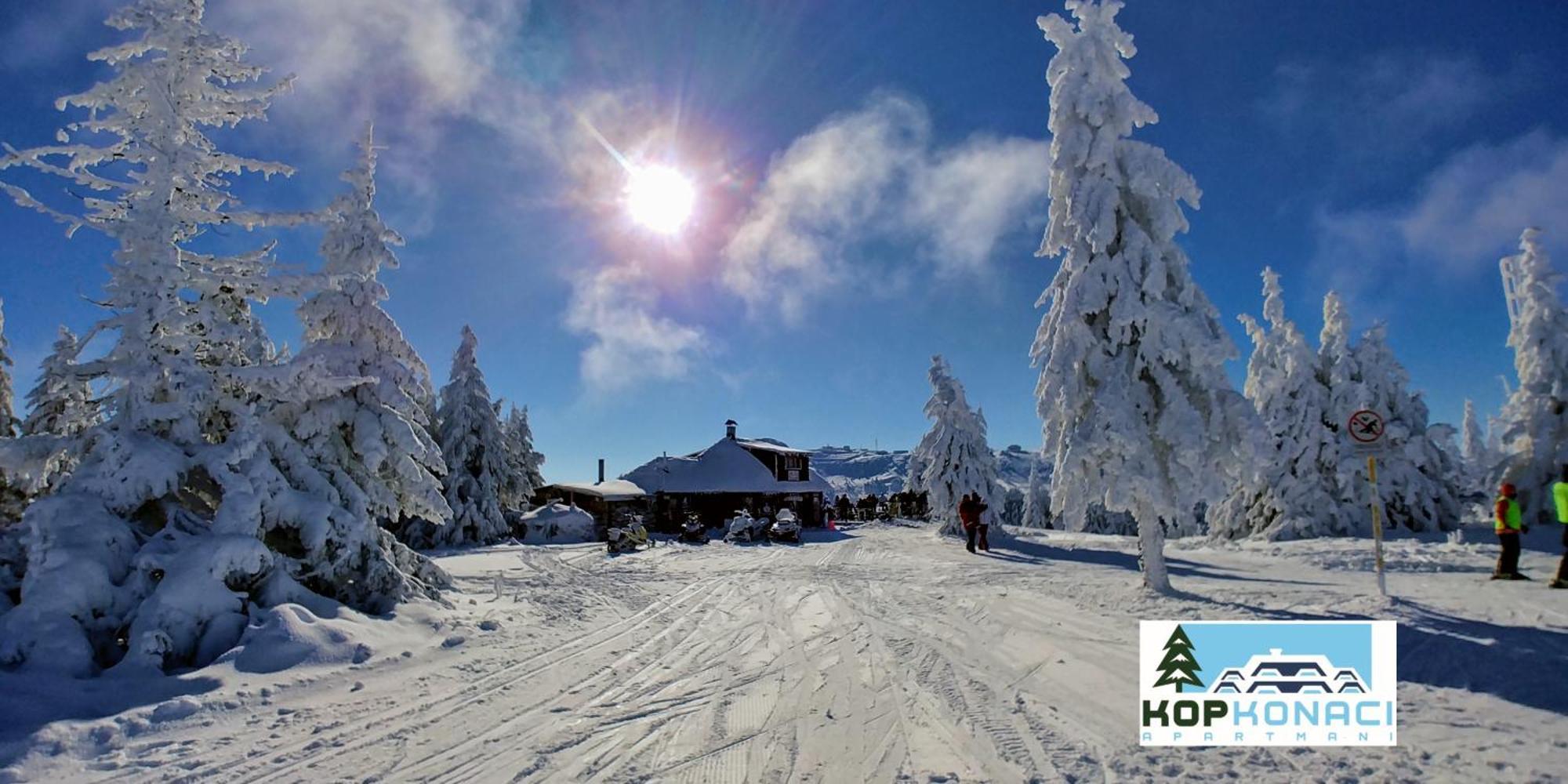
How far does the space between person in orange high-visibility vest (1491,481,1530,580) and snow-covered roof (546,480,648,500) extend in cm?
3784

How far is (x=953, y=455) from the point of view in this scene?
104ft

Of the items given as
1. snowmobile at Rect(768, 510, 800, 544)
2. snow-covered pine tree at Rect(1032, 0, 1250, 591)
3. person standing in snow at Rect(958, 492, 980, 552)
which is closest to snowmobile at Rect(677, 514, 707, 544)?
snowmobile at Rect(768, 510, 800, 544)

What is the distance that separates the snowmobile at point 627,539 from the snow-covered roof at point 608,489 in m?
13.0

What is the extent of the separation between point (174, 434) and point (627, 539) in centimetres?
1777

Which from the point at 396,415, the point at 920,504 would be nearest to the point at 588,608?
the point at 396,415

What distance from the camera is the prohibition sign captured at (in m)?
8.73

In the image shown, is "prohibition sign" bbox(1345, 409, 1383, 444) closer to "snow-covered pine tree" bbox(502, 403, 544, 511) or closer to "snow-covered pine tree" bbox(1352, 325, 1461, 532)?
"snow-covered pine tree" bbox(1352, 325, 1461, 532)

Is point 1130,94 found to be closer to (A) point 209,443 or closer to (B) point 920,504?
(A) point 209,443

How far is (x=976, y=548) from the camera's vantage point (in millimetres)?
22734

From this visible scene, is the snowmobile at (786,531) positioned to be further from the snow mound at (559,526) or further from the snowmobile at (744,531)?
the snow mound at (559,526)

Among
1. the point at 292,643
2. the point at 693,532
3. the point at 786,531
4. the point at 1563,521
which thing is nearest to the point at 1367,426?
the point at 1563,521

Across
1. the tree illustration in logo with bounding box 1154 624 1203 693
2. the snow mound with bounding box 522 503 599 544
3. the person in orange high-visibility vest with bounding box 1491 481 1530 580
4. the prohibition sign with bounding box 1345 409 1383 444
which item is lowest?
the snow mound with bounding box 522 503 599 544

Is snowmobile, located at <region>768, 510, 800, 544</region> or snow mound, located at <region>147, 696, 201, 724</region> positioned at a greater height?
snow mound, located at <region>147, 696, 201, 724</region>

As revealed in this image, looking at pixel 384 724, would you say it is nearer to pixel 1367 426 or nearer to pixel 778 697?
pixel 778 697
